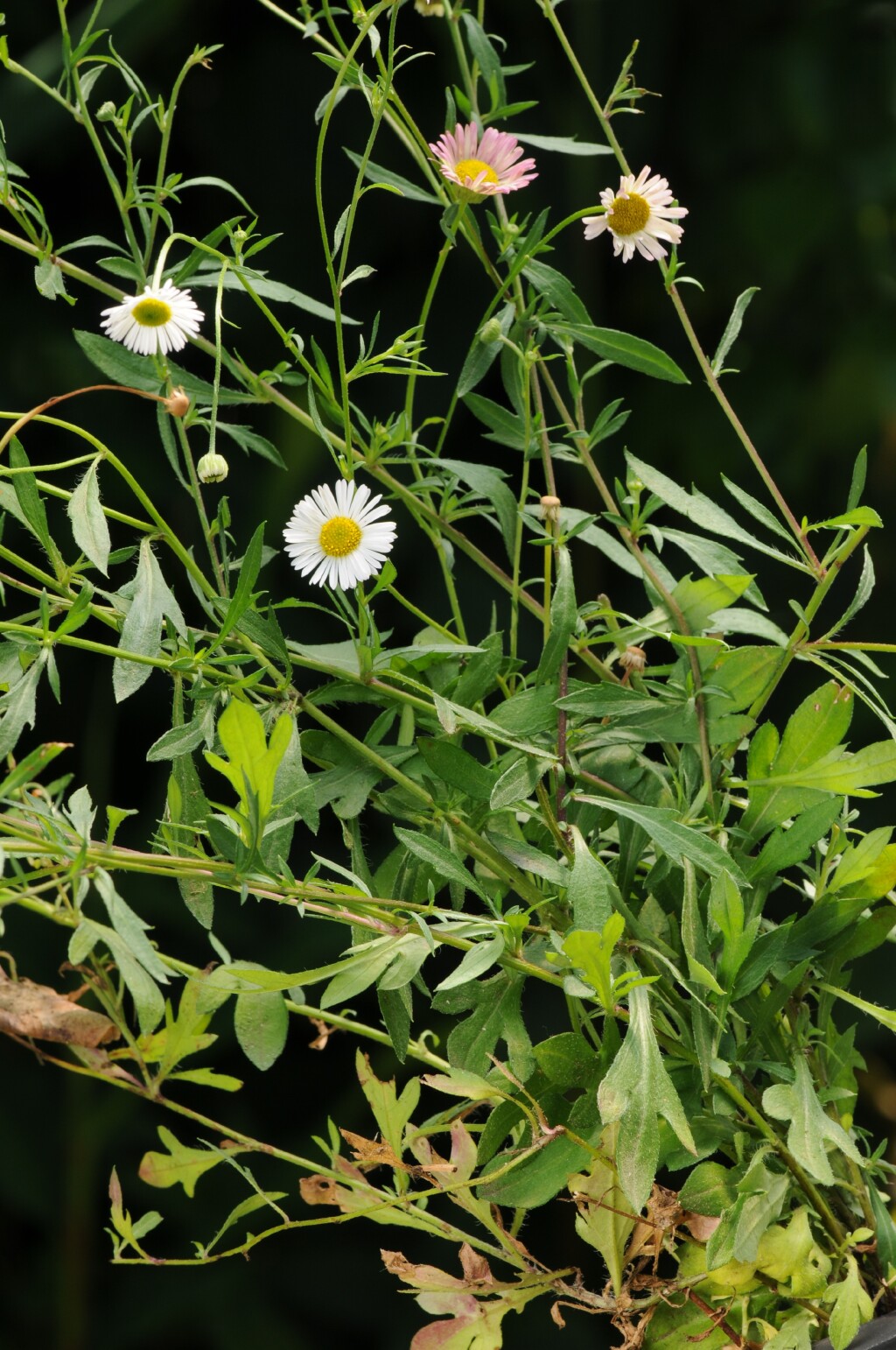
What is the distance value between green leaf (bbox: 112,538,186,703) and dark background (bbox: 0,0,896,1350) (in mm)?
632

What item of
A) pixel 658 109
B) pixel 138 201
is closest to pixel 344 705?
pixel 658 109

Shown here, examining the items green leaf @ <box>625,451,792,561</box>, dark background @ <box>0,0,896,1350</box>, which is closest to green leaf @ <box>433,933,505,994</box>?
green leaf @ <box>625,451,792,561</box>

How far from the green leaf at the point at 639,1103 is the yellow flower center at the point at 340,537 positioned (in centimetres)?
12

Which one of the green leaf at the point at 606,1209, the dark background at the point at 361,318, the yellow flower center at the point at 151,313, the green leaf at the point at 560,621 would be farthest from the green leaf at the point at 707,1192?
the dark background at the point at 361,318

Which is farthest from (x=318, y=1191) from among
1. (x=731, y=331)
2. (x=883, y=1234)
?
(x=731, y=331)

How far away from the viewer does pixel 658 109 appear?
41.1 inches

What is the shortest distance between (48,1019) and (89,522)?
13 centimetres

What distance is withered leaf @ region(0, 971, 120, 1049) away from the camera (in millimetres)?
319

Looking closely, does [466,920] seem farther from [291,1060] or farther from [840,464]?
[840,464]

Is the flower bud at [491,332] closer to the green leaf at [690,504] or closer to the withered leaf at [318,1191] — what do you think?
the green leaf at [690,504]

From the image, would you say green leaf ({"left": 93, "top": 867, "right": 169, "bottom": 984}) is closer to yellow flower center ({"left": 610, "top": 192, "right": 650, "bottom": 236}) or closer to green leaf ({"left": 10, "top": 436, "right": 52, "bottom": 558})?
green leaf ({"left": 10, "top": 436, "right": 52, "bottom": 558})

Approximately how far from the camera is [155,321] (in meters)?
0.28

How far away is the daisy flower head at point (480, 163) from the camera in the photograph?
0.99ft

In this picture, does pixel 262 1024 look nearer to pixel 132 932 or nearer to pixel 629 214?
pixel 132 932
